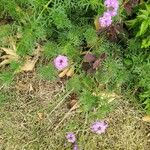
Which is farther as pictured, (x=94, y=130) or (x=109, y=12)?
(x=94, y=130)

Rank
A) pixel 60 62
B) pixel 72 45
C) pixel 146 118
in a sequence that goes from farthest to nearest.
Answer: pixel 146 118 → pixel 72 45 → pixel 60 62

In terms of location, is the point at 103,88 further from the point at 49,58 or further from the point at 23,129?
the point at 23,129

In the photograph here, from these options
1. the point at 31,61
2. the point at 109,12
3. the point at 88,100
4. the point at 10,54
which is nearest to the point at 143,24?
the point at 109,12

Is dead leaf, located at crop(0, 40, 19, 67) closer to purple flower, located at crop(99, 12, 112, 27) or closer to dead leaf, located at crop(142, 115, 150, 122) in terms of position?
purple flower, located at crop(99, 12, 112, 27)

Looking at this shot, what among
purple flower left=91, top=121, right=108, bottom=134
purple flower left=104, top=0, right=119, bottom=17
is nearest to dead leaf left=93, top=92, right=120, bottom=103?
purple flower left=91, top=121, right=108, bottom=134

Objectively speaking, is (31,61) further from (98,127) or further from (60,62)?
(98,127)
